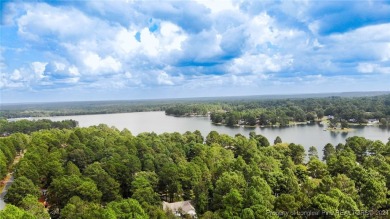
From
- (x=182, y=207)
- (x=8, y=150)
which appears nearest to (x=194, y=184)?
(x=182, y=207)

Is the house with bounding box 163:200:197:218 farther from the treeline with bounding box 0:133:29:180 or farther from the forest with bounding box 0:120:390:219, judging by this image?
the treeline with bounding box 0:133:29:180

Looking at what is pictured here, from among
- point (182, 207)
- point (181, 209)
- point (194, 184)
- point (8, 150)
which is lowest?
point (182, 207)

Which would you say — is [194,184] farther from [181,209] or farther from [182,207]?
[181,209]

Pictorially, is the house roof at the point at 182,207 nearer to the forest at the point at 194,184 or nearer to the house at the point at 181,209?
the house at the point at 181,209

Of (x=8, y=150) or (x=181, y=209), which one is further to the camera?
(x=8, y=150)

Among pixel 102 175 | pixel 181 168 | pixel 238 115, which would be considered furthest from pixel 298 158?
pixel 238 115

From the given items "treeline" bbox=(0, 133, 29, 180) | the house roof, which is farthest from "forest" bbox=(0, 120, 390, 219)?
the house roof

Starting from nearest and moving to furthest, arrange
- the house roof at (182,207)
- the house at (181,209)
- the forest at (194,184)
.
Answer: the forest at (194,184) < the house at (181,209) < the house roof at (182,207)

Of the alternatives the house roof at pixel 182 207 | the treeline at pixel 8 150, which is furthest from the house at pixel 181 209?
the treeline at pixel 8 150

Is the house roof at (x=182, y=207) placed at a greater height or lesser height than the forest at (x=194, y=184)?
lesser

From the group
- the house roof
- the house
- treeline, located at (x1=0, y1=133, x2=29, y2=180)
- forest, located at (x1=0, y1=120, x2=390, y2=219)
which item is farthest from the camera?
treeline, located at (x1=0, y1=133, x2=29, y2=180)
